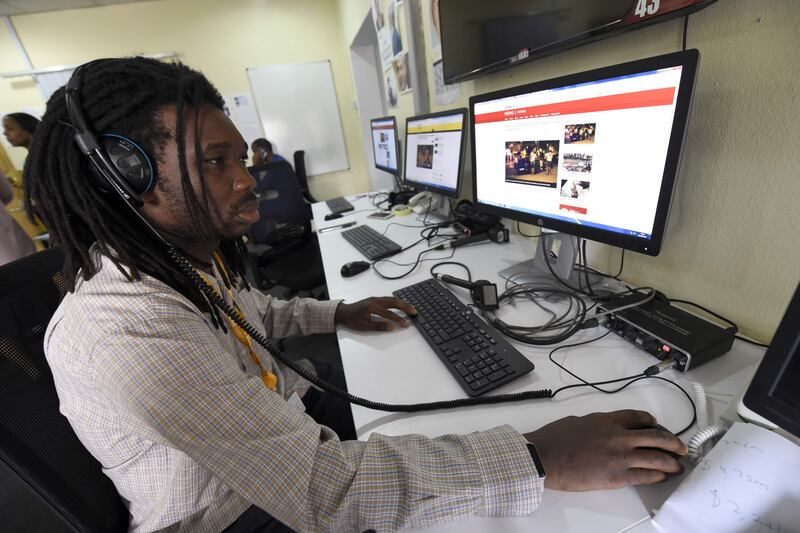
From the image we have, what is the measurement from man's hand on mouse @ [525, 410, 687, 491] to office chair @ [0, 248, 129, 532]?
70cm

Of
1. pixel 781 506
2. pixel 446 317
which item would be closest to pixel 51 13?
pixel 446 317

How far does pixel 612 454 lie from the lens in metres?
0.42

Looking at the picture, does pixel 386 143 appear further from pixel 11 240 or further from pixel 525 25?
pixel 11 240

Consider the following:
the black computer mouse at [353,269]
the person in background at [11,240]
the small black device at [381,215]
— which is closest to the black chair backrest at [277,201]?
the small black device at [381,215]

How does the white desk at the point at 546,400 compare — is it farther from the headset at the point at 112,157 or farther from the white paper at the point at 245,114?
the white paper at the point at 245,114

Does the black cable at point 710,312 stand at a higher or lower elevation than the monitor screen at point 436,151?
lower

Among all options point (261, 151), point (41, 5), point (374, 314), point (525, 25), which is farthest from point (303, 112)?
point (374, 314)

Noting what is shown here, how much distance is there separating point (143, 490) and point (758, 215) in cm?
111

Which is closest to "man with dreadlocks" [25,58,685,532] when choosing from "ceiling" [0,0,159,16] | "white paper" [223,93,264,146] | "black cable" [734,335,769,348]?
"black cable" [734,335,769,348]

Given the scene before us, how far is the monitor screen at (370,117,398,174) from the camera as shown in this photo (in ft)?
6.88

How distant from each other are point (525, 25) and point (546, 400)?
0.93m

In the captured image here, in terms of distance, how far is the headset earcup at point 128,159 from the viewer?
20.2 inches

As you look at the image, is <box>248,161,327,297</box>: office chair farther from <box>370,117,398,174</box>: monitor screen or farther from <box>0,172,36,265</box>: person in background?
<box>0,172,36,265</box>: person in background

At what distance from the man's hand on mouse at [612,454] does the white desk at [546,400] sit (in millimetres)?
20
